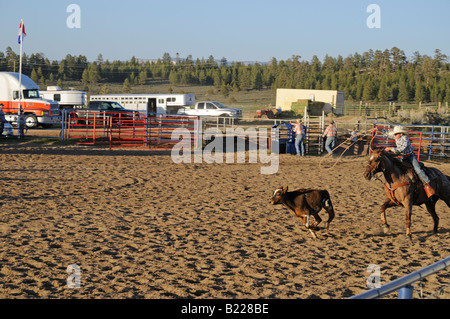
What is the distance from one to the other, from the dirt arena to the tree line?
68.7 m

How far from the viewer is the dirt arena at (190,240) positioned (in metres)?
5.21

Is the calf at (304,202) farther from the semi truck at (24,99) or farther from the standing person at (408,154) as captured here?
the semi truck at (24,99)

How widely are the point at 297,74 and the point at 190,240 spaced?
9225cm

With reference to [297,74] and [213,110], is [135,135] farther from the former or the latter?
[297,74]

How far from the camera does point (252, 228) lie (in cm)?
779

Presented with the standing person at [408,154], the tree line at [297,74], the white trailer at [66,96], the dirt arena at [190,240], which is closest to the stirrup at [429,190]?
the standing person at [408,154]

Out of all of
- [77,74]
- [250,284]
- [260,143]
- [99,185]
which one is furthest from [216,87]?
[250,284]

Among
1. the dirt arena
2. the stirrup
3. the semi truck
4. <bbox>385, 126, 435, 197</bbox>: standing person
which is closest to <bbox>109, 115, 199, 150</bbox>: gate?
the dirt arena

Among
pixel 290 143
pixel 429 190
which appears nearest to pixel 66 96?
pixel 290 143

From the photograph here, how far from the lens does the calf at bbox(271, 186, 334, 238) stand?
7.22 meters

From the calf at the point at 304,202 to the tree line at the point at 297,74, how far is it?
70.8m

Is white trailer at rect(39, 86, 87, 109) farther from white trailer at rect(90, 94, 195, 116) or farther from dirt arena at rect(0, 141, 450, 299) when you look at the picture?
dirt arena at rect(0, 141, 450, 299)

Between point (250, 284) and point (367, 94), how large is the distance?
76502 millimetres
